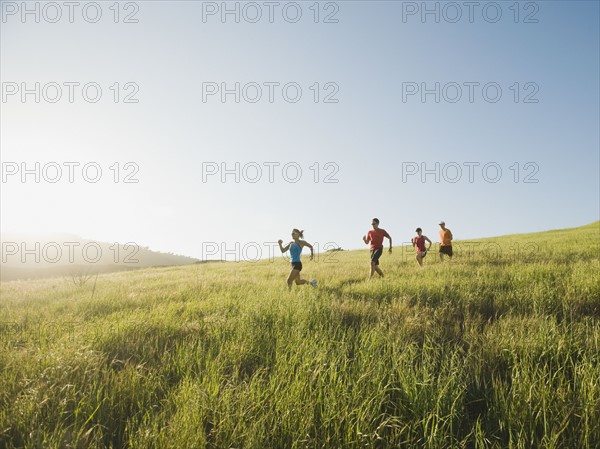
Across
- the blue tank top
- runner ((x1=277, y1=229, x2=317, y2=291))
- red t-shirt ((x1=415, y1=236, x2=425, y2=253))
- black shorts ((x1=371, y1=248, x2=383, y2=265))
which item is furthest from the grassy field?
red t-shirt ((x1=415, y1=236, x2=425, y2=253))

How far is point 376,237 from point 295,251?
3978 mm

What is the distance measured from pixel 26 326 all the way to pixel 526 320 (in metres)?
9.73

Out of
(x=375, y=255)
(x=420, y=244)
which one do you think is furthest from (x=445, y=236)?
(x=375, y=255)

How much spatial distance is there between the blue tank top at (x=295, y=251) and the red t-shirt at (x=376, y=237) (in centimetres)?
354

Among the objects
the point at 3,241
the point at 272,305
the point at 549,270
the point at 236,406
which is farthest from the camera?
the point at 3,241

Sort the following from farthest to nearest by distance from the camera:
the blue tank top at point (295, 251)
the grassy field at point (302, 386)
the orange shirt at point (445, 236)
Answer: the orange shirt at point (445, 236) < the blue tank top at point (295, 251) < the grassy field at point (302, 386)

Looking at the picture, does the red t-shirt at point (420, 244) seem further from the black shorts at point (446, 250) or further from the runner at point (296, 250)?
the runner at point (296, 250)

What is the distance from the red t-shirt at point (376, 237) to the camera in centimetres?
1237

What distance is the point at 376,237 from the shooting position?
12477 mm

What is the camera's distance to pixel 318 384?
277 centimetres

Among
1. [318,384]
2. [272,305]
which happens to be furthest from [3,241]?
[318,384]

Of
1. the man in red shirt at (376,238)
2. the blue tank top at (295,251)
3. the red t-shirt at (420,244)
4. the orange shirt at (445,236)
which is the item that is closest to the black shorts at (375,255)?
the man in red shirt at (376,238)

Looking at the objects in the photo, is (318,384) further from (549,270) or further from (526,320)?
(549,270)

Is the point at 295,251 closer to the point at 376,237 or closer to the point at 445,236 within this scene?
the point at 376,237
